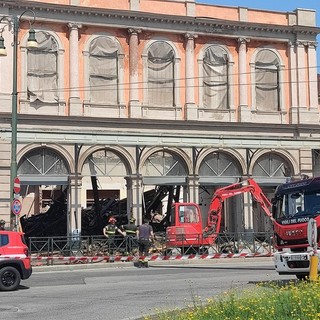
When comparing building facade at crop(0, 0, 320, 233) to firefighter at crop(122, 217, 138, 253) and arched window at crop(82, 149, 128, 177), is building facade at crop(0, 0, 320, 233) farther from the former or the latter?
firefighter at crop(122, 217, 138, 253)

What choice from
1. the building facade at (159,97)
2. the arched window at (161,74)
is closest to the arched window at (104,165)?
the building facade at (159,97)

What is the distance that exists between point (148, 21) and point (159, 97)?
14.0 ft

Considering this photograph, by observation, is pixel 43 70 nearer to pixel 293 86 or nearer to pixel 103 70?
pixel 103 70

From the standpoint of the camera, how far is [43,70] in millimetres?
35906

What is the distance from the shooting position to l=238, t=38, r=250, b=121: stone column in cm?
3922

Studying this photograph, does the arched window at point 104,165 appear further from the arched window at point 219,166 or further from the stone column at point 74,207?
the arched window at point 219,166

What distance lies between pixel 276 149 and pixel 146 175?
779 centimetres

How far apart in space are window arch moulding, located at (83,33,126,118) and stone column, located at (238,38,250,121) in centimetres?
713

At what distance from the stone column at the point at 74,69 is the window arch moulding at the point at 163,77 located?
3.77m

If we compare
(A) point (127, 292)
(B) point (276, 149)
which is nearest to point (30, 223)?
(B) point (276, 149)

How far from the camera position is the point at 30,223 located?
38625mm

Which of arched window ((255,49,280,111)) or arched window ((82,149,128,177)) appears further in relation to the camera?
arched window ((255,49,280,111))

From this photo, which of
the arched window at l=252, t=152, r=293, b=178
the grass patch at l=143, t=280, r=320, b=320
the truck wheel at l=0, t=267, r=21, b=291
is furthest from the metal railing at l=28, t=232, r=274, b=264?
the grass patch at l=143, t=280, r=320, b=320

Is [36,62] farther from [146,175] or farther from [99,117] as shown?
[146,175]
